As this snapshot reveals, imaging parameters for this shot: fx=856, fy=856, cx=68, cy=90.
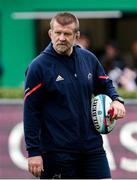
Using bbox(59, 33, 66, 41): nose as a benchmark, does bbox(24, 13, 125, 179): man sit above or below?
below

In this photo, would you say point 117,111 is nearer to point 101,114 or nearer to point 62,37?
point 101,114

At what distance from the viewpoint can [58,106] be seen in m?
6.88

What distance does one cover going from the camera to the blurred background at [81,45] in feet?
33.7

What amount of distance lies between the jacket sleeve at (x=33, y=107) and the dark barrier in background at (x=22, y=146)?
133 inches

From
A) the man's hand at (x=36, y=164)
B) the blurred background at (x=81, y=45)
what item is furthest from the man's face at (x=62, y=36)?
the blurred background at (x=81, y=45)

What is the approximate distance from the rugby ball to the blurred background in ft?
10.5

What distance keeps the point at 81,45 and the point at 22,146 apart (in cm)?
181

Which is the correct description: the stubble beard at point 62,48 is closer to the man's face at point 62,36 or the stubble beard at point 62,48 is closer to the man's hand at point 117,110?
the man's face at point 62,36

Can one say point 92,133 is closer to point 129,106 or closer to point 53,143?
point 53,143

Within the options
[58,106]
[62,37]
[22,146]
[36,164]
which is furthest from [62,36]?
[22,146]

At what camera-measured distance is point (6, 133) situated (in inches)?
405

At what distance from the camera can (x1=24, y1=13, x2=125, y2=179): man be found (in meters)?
6.84

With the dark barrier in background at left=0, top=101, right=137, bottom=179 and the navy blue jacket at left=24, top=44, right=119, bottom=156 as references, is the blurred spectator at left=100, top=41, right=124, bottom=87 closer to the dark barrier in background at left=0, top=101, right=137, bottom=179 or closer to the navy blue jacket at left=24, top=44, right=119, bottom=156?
the dark barrier in background at left=0, top=101, right=137, bottom=179

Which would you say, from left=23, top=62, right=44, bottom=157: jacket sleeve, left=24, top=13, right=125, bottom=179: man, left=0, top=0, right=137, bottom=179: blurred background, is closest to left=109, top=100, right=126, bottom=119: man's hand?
left=24, top=13, right=125, bottom=179: man
